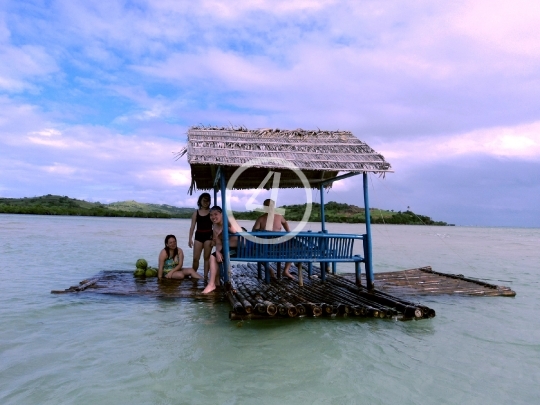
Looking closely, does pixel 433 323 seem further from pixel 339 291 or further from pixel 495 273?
pixel 495 273

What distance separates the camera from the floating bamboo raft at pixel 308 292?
5688mm

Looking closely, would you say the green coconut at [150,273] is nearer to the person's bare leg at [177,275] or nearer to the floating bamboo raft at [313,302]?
the person's bare leg at [177,275]

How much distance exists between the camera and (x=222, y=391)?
3.74 m

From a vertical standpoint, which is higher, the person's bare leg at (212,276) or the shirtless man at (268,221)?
the shirtless man at (268,221)

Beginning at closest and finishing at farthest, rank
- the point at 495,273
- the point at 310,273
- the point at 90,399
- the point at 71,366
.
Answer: the point at 90,399
the point at 71,366
the point at 310,273
the point at 495,273

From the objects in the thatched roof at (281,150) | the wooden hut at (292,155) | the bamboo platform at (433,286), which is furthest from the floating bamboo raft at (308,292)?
the thatched roof at (281,150)

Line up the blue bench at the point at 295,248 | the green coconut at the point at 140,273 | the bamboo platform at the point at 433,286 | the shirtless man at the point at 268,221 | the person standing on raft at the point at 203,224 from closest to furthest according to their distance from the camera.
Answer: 1. the blue bench at the point at 295,248
2. the shirtless man at the point at 268,221
3. the person standing on raft at the point at 203,224
4. the bamboo platform at the point at 433,286
5. the green coconut at the point at 140,273

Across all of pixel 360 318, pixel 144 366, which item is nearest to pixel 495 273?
pixel 360 318

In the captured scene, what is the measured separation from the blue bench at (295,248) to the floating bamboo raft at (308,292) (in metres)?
0.55

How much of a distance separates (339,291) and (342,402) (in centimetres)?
342

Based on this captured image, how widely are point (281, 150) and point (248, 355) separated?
345 centimetres

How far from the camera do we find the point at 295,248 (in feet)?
21.9

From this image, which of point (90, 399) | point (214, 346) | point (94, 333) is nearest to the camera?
point (90, 399)

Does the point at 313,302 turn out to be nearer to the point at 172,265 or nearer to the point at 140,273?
the point at 172,265
